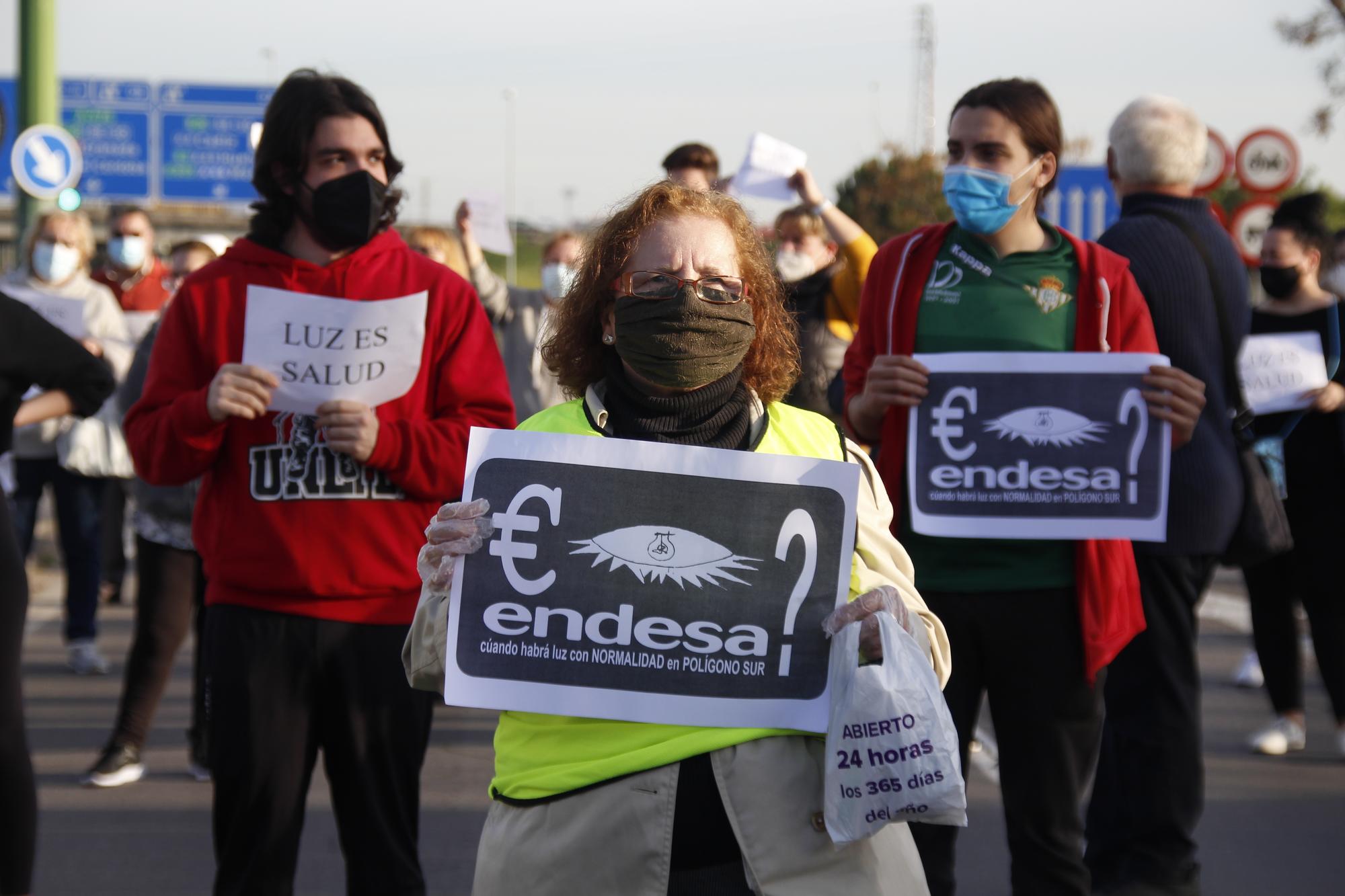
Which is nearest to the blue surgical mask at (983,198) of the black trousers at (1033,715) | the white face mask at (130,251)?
the black trousers at (1033,715)

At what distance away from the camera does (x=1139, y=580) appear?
4.74m

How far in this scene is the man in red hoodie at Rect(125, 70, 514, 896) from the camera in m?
3.83

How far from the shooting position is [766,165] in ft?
19.9

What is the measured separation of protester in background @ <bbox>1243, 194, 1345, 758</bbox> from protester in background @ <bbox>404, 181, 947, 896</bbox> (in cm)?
508

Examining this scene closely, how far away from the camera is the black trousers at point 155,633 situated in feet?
22.4

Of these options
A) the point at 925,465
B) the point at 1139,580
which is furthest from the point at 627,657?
the point at 1139,580

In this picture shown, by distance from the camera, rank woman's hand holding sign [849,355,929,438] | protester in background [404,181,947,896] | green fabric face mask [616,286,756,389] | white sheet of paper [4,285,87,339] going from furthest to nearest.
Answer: white sheet of paper [4,285,87,339]
woman's hand holding sign [849,355,929,438]
green fabric face mask [616,286,756,389]
protester in background [404,181,947,896]

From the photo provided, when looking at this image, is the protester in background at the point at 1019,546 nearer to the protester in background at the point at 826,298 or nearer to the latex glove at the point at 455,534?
the protester in background at the point at 826,298

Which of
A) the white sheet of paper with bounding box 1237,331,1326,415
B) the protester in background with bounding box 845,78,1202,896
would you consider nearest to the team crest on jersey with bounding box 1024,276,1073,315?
the protester in background with bounding box 845,78,1202,896

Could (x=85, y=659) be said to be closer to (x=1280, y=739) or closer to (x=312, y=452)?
(x=312, y=452)

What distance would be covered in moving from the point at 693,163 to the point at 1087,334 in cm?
339

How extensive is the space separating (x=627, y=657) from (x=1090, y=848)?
2805mm

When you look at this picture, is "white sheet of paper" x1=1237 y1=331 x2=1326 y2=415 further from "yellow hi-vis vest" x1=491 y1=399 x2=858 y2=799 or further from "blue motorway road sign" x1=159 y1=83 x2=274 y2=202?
"blue motorway road sign" x1=159 y1=83 x2=274 y2=202

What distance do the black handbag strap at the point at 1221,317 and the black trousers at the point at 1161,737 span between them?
0.46 meters
